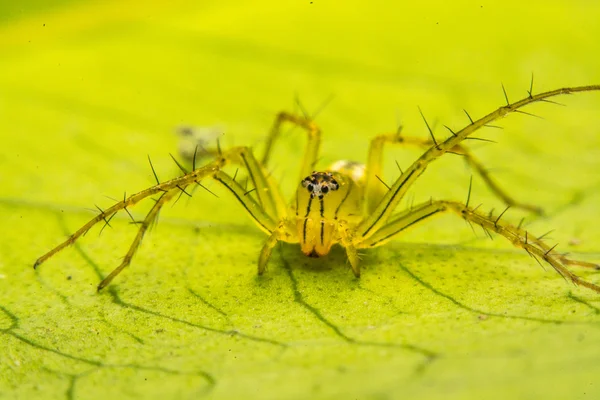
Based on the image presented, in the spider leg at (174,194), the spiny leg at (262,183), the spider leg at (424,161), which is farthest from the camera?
the spiny leg at (262,183)

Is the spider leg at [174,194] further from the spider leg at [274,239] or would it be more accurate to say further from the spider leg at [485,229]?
the spider leg at [485,229]

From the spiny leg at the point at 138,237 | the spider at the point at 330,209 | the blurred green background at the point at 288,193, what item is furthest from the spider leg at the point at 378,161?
the spiny leg at the point at 138,237

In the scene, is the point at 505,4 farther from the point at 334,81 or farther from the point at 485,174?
the point at 485,174

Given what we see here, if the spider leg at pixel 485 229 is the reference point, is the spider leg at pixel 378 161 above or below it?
above

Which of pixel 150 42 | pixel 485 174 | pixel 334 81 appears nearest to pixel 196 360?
pixel 485 174

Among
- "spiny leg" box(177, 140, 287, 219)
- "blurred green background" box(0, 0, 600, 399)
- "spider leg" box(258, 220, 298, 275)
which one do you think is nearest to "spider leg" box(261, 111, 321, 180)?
"spiny leg" box(177, 140, 287, 219)

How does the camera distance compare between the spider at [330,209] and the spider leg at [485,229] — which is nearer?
the spider leg at [485,229]
